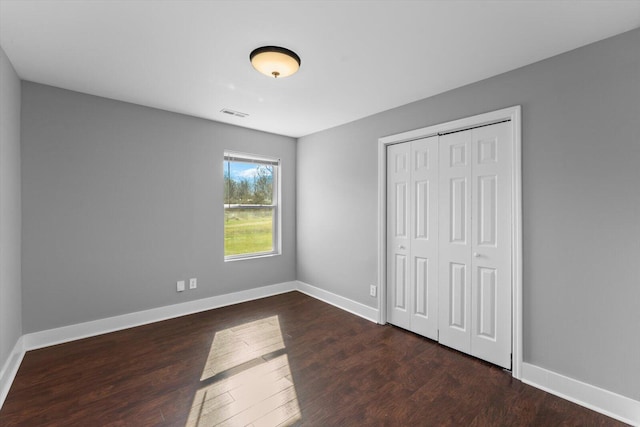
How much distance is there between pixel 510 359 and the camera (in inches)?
97.0

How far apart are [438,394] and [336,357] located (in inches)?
36.2

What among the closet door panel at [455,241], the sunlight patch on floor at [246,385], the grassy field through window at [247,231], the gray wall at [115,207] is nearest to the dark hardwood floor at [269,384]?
the sunlight patch on floor at [246,385]

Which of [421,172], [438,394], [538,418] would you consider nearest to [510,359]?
[538,418]

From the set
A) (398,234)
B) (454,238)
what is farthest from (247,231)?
(454,238)

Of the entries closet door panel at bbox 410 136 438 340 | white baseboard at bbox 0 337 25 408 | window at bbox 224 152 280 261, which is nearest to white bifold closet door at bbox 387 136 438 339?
closet door panel at bbox 410 136 438 340

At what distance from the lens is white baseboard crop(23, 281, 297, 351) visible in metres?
2.84

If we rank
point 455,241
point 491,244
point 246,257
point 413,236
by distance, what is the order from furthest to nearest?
point 246,257
point 413,236
point 455,241
point 491,244

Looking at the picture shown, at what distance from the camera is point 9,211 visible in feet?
7.78

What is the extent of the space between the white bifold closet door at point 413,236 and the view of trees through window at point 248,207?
2.09 m

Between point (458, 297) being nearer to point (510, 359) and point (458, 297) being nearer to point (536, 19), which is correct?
point (510, 359)

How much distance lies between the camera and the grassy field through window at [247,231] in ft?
13.9

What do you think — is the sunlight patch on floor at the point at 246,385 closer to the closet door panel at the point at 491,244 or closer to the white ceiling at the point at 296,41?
the closet door panel at the point at 491,244

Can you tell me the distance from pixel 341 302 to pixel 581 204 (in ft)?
9.44

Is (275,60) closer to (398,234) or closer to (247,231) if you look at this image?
(398,234)
